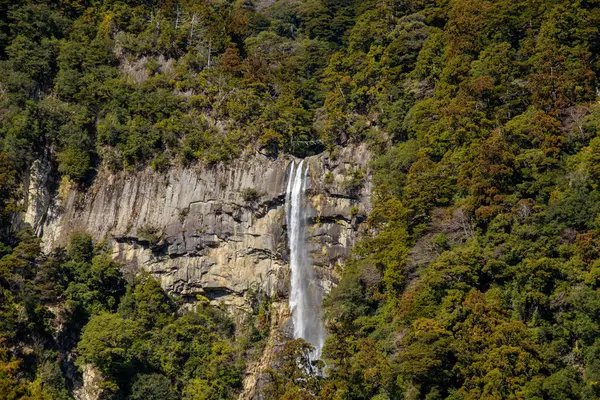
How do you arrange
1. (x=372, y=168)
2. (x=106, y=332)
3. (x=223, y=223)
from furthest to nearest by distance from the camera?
(x=223, y=223), (x=372, y=168), (x=106, y=332)

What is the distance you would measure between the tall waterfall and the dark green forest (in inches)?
93.3

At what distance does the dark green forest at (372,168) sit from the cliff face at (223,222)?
1.44 m

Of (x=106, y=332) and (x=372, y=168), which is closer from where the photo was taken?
(x=106, y=332)

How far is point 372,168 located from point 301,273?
340 inches

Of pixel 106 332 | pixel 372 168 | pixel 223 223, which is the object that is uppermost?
pixel 372 168

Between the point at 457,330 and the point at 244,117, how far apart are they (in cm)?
2508

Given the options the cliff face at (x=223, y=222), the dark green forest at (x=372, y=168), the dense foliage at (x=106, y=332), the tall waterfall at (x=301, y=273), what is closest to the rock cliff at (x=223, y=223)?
the cliff face at (x=223, y=222)

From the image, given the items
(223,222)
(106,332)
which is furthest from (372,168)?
(106,332)

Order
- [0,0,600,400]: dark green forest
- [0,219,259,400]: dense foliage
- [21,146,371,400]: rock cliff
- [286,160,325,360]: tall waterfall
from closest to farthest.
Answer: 1. [0,0,600,400]: dark green forest
2. [0,219,259,400]: dense foliage
3. [286,160,325,360]: tall waterfall
4. [21,146,371,400]: rock cliff

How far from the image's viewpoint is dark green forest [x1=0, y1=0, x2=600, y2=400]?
113ft

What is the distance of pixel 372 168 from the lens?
48812 millimetres

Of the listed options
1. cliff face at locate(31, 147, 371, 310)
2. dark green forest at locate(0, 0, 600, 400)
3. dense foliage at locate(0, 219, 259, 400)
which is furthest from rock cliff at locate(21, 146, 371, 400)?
dense foliage at locate(0, 219, 259, 400)

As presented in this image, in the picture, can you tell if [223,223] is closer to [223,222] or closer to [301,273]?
[223,222]

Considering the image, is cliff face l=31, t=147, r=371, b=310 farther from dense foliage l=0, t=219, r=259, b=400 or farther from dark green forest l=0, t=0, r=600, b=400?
dense foliage l=0, t=219, r=259, b=400
